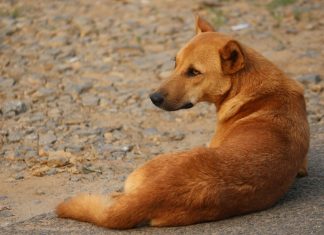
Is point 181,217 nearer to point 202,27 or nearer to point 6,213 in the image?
point 6,213

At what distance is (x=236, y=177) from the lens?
16.8 ft

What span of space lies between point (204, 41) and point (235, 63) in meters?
0.37

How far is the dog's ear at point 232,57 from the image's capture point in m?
6.07

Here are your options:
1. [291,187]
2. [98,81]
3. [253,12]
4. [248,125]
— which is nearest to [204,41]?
[248,125]

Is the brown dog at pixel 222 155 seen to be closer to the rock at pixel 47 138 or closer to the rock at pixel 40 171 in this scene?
the rock at pixel 40 171

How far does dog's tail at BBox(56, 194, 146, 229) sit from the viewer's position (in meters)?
5.00

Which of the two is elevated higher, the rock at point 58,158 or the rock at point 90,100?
the rock at point 58,158

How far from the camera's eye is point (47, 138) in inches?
311

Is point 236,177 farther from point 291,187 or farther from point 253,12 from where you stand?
point 253,12

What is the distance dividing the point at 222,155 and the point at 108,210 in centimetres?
92

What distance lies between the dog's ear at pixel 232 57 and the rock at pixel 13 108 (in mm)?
3310

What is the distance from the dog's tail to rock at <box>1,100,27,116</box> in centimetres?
342

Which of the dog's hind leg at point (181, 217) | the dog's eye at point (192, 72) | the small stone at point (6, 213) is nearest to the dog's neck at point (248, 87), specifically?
the dog's eye at point (192, 72)


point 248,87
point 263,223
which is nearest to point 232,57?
point 248,87
